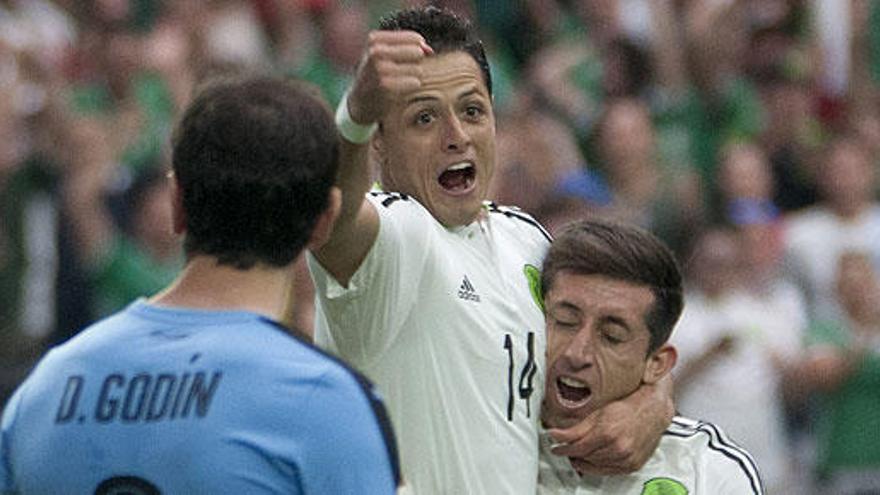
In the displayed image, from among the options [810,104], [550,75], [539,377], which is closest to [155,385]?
[539,377]

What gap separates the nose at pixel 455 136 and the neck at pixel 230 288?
5.08ft

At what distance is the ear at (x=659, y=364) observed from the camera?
17.7 ft

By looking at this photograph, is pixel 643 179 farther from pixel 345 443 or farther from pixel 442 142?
pixel 345 443

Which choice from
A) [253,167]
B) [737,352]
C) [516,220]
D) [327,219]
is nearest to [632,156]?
[737,352]

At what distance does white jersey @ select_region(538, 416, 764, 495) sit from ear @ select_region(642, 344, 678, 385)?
0.52 feet

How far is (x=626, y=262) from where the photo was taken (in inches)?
209

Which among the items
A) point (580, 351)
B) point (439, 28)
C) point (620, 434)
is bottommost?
point (620, 434)

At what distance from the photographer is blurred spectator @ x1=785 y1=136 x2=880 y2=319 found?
10844 millimetres

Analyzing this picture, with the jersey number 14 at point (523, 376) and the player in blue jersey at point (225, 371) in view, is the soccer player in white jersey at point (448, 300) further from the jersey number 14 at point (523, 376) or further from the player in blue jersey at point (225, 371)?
the player in blue jersey at point (225, 371)

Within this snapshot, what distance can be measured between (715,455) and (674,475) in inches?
4.9

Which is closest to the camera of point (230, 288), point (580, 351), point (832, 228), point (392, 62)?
point (230, 288)

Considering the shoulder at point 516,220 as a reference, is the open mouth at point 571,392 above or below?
below

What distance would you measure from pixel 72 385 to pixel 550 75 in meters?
8.27

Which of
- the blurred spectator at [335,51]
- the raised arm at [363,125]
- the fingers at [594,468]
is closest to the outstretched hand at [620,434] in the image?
the fingers at [594,468]
